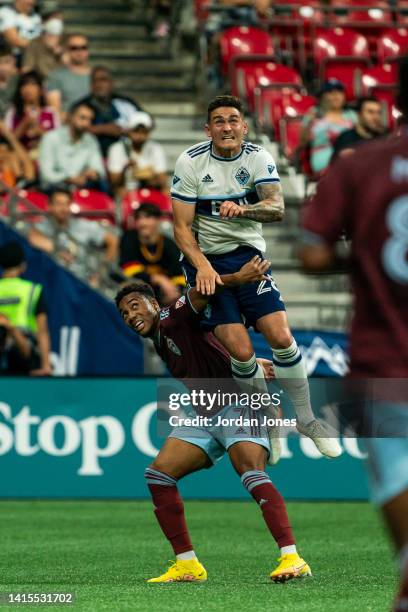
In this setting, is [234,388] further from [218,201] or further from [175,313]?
[218,201]

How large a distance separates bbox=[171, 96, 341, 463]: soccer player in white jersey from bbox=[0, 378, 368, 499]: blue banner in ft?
15.4

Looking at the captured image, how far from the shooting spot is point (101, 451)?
13.4 metres

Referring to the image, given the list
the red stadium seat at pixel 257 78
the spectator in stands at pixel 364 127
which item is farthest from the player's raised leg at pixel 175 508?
the red stadium seat at pixel 257 78

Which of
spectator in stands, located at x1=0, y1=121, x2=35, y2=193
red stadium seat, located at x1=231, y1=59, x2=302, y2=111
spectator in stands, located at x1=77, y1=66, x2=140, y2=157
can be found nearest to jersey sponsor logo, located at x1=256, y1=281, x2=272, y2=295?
spectator in stands, located at x1=0, y1=121, x2=35, y2=193

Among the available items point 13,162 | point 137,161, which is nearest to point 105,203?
point 137,161

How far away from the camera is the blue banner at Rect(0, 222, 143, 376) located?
14.1 m

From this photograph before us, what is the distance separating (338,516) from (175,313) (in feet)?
14.7

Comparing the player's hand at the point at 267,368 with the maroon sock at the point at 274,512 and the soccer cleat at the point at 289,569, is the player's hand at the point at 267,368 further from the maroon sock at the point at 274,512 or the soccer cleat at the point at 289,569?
the soccer cleat at the point at 289,569

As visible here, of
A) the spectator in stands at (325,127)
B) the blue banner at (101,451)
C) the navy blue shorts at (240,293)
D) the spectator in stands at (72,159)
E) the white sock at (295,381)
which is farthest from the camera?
the spectator in stands at (72,159)

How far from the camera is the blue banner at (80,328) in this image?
14.1 meters

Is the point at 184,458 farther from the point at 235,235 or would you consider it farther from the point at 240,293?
the point at 235,235

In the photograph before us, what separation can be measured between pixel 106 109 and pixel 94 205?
1.76 metres

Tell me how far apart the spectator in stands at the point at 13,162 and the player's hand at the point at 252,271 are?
324 inches

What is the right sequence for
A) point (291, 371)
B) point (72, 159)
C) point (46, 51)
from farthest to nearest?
point (46, 51)
point (72, 159)
point (291, 371)
